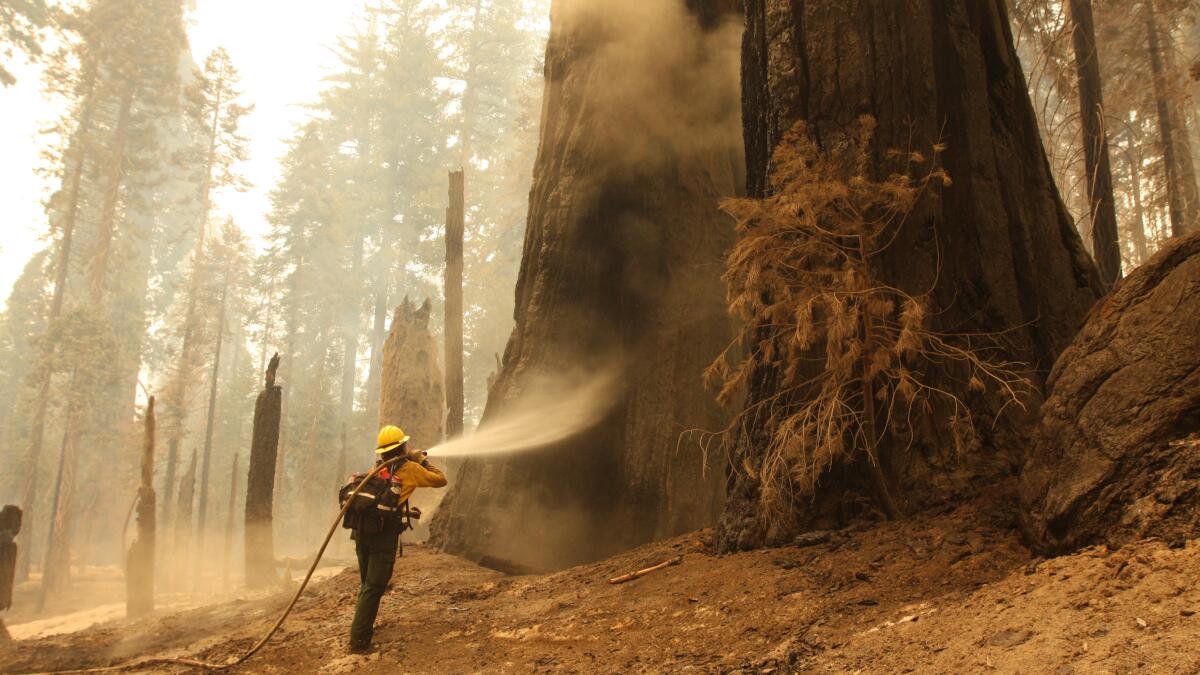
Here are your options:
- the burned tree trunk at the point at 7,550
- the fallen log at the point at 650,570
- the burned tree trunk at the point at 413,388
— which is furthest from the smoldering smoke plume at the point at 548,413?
the burned tree trunk at the point at 413,388

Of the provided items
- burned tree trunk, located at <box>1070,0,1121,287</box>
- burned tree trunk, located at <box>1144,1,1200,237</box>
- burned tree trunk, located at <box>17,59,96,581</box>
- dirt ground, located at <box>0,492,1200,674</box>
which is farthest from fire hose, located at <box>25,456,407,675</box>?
burned tree trunk, located at <box>17,59,96,581</box>

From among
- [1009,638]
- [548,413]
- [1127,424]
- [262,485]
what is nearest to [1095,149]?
[548,413]

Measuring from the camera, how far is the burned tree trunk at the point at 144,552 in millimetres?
17125

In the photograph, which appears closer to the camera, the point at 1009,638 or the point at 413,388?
the point at 1009,638

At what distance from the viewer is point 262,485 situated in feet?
51.7

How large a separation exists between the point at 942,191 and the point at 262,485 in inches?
558

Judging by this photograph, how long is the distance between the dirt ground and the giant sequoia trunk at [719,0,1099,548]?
1.23ft

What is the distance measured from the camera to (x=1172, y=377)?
3484 millimetres

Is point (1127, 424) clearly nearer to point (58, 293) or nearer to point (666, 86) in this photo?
point (666, 86)

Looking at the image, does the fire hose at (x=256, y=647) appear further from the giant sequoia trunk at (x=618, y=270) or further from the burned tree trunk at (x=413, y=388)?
the burned tree trunk at (x=413, y=388)

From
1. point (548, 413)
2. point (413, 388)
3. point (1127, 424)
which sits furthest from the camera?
point (413, 388)

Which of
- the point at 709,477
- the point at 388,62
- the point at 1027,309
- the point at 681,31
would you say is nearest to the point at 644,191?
the point at 681,31

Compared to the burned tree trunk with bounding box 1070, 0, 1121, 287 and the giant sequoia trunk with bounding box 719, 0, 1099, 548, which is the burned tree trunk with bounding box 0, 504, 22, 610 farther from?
the burned tree trunk with bounding box 1070, 0, 1121, 287

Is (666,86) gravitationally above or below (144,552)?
above
